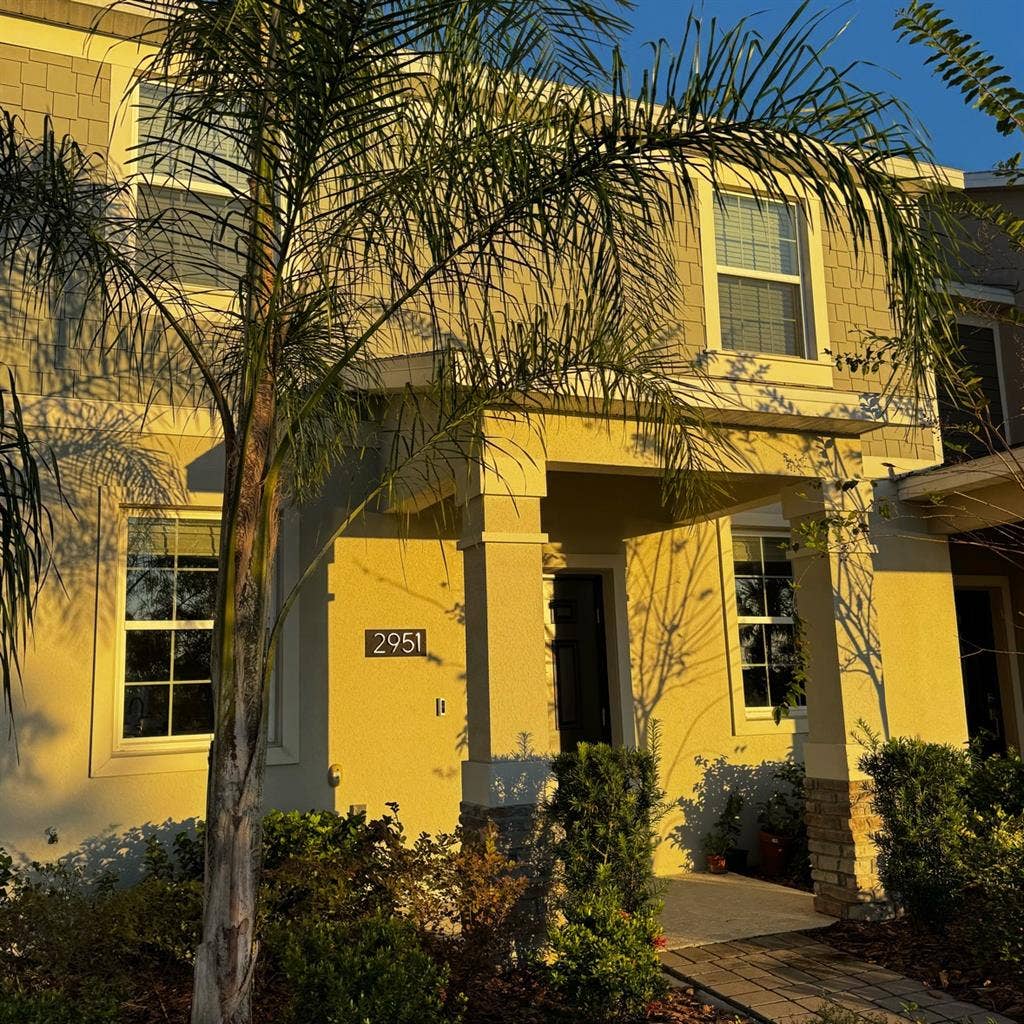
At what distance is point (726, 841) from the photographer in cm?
887

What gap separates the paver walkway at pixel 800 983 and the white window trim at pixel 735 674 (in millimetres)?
2691

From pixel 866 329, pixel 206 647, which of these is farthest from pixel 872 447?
pixel 206 647

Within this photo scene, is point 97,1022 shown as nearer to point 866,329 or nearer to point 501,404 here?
point 501,404

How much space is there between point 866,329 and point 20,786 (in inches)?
303

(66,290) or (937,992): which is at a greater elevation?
(66,290)

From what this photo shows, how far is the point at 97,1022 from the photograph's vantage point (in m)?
4.21

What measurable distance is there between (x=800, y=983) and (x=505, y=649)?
2.54m

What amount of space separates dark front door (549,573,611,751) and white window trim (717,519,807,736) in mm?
1161

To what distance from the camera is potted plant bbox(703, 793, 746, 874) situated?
8844 mm

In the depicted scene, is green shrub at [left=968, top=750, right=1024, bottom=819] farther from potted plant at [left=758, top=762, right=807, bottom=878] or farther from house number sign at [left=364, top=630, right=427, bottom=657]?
house number sign at [left=364, top=630, right=427, bottom=657]

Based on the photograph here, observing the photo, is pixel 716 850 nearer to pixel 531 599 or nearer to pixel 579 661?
pixel 579 661

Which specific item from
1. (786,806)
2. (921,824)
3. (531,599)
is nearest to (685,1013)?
(921,824)

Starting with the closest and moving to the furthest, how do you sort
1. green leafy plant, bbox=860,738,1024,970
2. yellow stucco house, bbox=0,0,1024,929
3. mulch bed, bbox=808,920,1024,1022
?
mulch bed, bbox=808,920,1024,1022
green leafy plant, bbox=860,738,1024,970
yellow stucco house, bbox=0,0,1024,929

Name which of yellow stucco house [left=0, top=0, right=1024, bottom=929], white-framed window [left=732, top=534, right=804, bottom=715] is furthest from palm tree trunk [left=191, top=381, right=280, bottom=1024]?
white-framed window [left=732, top=534, right=804, bottom=715]
